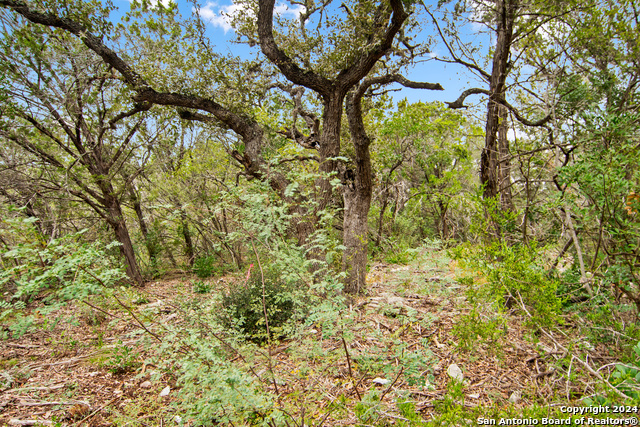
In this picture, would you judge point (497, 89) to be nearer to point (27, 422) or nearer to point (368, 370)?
point (368, 370)

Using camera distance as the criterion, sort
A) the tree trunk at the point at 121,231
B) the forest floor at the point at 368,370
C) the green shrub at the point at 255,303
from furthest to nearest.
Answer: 1. the tree trunk at the point at 121,231
2. the green shrub at the point at 255,303
3. the forest floor at the point at 368,370

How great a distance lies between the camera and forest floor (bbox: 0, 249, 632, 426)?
6.43 feet

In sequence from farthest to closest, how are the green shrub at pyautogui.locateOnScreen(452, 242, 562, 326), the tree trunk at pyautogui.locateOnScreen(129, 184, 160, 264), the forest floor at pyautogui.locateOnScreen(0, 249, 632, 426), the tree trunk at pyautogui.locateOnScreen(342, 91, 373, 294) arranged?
1. the tree trunk at pyautogui.locateOnScreen(129, 184, 160, 264)
2. the tree trunk at pyautogui.locateOnScreen(342, 91, 373, 294)
3. the green shrub at pyautogui.locateOnScreen(452, 242, 562, 326)
4. the forest floor at pyautogui.locateOnScreen(0, 249, 632, 426)

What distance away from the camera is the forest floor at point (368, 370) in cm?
196

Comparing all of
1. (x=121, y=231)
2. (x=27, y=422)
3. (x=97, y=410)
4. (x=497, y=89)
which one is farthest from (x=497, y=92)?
(x=121, y=231)

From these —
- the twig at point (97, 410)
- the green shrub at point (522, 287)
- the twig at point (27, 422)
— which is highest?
the green shrub at point (522, 287)

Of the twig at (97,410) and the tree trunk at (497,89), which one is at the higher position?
the tree trunk at (497,89)

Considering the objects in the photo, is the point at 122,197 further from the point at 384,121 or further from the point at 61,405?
the point at 384,121

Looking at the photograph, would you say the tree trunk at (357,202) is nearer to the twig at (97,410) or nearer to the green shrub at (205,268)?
the twig at (97,410)

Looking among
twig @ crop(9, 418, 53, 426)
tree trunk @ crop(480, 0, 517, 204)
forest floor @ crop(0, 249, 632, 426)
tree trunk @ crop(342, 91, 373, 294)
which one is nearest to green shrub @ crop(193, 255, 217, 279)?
forest floor @ crop(0, 249, 632, 426)

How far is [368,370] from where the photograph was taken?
2.24 meters

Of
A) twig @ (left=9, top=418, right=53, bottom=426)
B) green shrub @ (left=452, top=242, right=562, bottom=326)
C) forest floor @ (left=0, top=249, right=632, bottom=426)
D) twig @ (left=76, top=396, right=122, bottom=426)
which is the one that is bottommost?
twig @ (left=9, top=418, right=53, bottom=426)

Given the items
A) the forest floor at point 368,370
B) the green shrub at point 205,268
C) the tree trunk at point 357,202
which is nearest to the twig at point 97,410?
the forest floor at point 368,370

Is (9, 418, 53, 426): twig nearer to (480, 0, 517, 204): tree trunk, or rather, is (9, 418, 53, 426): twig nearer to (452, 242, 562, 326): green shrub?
(452, 242, 562, 326): green shrub
